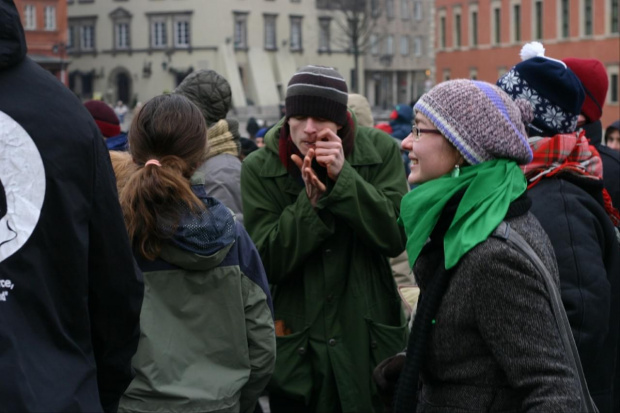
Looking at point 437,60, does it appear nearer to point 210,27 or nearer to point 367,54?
point 210,27

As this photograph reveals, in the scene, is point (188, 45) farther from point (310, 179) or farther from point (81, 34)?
point (310, 179)

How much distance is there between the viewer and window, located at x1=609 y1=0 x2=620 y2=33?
168 ft

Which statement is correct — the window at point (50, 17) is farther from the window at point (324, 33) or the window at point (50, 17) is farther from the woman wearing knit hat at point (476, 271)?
the woman wearing knit hat at point (476, 271)

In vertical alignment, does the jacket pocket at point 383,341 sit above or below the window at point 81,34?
below

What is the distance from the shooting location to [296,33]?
83312 mm

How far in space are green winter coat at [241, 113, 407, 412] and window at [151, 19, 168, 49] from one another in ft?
241

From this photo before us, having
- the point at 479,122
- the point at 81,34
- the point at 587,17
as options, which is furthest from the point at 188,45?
the point at 479,122

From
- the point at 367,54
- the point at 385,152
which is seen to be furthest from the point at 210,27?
the point at 385,152

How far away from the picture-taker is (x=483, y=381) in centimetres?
317

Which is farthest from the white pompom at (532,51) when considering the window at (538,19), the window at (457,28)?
the window at (457,28)

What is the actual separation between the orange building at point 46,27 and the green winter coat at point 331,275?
66.8m

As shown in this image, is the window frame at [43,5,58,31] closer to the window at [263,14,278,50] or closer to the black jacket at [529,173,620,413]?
the window at [263,14,278,50]

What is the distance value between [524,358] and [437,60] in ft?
212

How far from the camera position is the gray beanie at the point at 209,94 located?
5.96 metres
